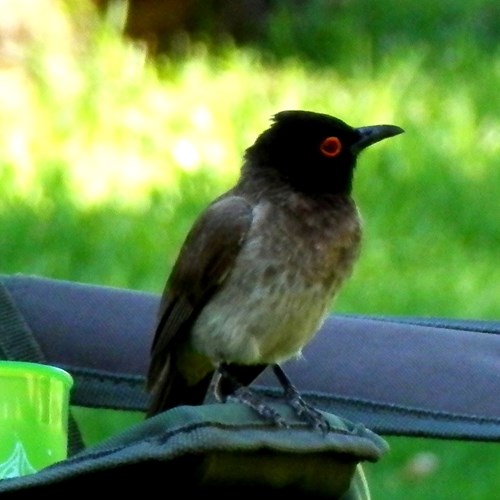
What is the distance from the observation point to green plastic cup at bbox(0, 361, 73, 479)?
8.73ft

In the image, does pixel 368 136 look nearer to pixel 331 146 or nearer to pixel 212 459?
pixel 331 146

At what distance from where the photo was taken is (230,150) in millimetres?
8117

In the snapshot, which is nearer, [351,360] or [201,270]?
[351,360]

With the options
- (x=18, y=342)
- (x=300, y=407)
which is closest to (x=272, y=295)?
(x=18, y=342)

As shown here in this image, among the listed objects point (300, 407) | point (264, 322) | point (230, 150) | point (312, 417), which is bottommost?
point (230, 150)

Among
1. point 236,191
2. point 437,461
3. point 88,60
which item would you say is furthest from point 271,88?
point 236,191

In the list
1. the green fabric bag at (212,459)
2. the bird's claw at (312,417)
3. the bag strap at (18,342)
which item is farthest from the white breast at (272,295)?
the green fabric bag at (212,459)

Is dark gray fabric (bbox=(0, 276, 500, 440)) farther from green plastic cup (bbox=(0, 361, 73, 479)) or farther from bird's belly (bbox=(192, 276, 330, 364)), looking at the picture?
green plastic cup (bbox=(0, 361, 73, 479))

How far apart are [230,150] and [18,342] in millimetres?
4536

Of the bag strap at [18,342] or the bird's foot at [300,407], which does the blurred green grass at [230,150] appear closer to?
the bird's foot at [300,407]

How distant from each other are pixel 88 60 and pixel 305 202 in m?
4.71

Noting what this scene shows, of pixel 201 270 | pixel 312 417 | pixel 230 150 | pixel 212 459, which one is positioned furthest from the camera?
pixel 230 150

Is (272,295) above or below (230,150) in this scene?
above

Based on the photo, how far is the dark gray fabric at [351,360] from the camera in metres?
3.44
